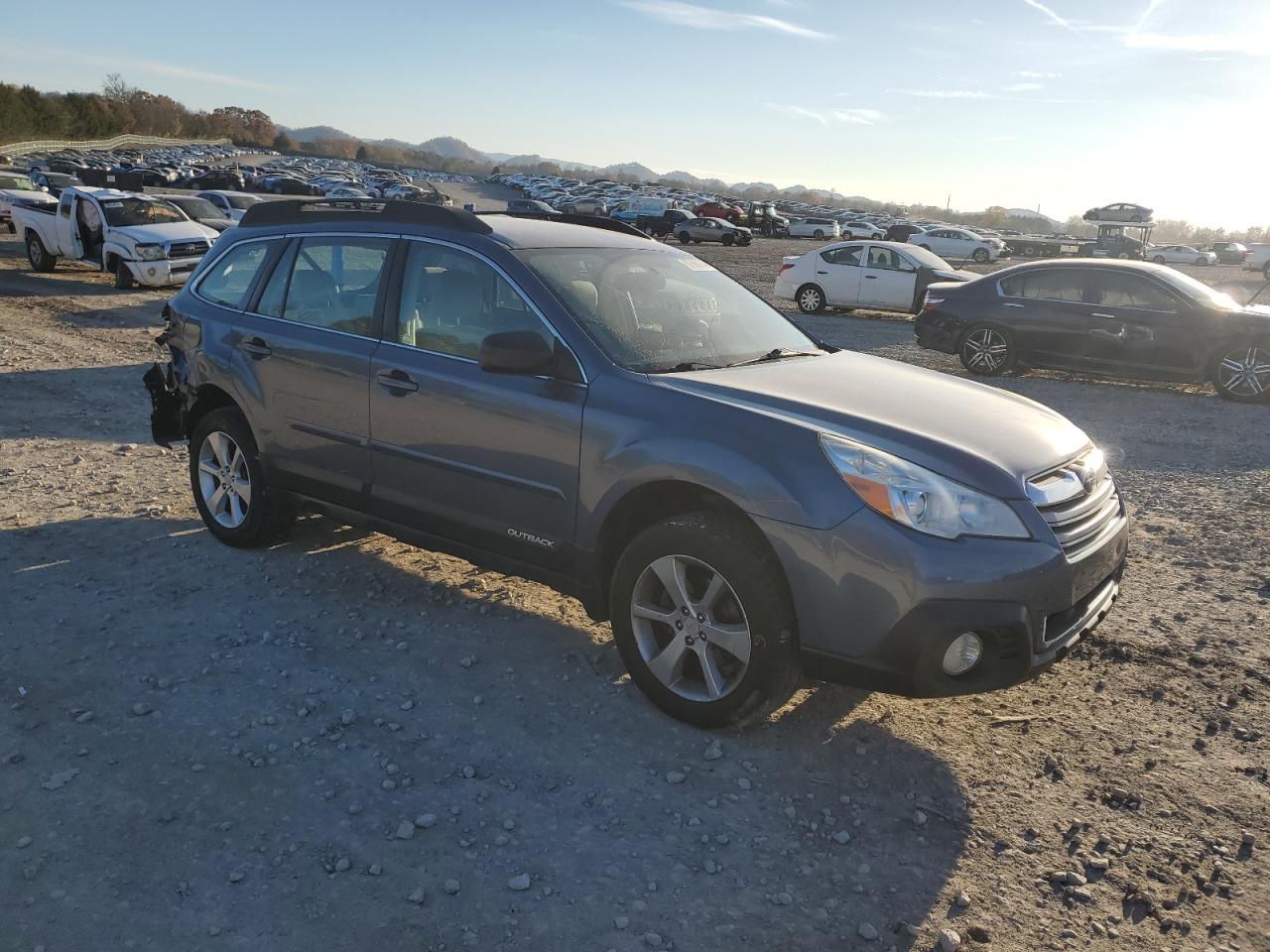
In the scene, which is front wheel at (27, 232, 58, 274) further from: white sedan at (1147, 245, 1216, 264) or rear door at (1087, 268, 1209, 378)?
white sedan at (1147, 245, 1216, 264)

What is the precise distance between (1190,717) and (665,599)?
7.13 ft

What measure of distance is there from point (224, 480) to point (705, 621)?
10.6 ft

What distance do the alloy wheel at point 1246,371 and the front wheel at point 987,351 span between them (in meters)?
2.30

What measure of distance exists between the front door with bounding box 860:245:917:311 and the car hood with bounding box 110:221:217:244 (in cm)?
1187

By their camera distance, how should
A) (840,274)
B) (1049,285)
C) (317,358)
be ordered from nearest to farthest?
(317,358) → (1049,285) → (840,274)

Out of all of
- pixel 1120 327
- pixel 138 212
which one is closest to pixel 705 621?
pixel 1120 327

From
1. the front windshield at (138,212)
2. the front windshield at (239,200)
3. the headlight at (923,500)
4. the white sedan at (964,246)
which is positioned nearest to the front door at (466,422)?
the headlight at (923,500)

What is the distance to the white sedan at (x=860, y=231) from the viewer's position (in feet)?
164

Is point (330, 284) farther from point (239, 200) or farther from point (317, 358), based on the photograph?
point (239, 200)

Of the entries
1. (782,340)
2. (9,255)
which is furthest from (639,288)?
(9,255)

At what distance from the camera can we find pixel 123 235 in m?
16.8

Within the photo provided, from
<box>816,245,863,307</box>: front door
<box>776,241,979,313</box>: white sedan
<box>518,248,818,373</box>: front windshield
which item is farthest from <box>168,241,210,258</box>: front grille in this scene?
<box>518,248,818,373</box>: front windshield

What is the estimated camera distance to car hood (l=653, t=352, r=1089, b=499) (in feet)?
11.3

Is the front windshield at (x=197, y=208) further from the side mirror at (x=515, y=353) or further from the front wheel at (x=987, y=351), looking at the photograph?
the side mirror at (x=515, y=353)
